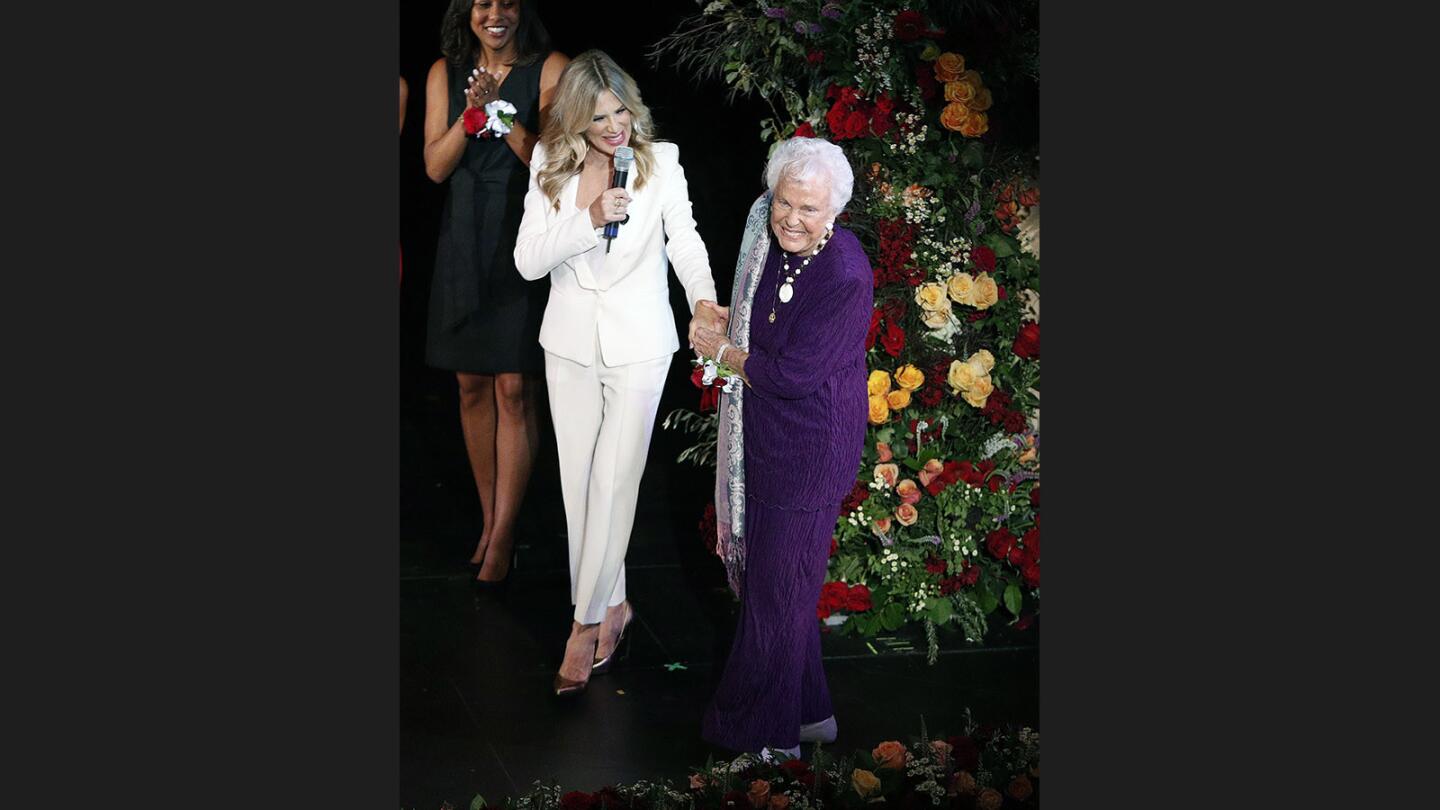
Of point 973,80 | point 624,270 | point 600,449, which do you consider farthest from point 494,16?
point 973,80

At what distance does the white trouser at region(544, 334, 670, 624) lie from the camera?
610cm

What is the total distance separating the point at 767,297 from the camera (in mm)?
5879

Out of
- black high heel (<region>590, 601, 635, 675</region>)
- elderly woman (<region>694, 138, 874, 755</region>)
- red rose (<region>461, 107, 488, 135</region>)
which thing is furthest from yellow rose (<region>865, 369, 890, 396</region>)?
red rose (<region>461, 107, 488, 135</region>)

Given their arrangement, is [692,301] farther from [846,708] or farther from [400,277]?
[846,708]

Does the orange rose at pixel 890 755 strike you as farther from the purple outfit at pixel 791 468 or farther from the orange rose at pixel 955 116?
the orange rose at pixel 955 116

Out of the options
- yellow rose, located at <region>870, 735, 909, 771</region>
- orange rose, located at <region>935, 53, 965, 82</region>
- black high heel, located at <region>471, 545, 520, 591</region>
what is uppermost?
orange rose, located at <region>935, 53, 965, 82</region>

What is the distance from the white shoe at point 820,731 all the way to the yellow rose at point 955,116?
2.03 m

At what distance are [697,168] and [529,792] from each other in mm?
2005

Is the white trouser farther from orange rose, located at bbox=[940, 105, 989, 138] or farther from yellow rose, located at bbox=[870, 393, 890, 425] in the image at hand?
orange rose, located at bbox=[940, 105, 989, 138]

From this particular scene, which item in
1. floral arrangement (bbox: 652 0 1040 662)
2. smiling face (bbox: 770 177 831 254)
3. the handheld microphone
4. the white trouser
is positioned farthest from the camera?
floral arrangement (bbox: 652 0 1040 662)

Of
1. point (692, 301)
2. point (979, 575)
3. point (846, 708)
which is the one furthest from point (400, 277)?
point (979, 575)

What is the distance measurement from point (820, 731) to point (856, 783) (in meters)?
0.28

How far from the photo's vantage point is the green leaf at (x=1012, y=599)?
279 inches

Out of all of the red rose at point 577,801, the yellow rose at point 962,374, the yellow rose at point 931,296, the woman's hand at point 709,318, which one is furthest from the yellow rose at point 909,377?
the red rose at point 577,801
